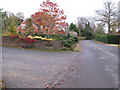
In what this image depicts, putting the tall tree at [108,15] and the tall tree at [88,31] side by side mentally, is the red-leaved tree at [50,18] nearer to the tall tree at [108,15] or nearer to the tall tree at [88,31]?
the tall tree at [108,15]

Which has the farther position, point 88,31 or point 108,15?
point 88,31

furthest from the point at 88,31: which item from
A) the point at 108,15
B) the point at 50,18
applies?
the point at 50,18

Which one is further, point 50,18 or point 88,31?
point 88,31

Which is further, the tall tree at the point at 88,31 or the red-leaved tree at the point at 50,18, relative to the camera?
the tall tree at the point at 88,31

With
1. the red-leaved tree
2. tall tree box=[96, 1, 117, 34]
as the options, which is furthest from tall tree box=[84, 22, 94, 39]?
the red-leaved tree

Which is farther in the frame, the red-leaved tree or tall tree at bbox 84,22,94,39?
tall tree at bbox 84,22,94,39

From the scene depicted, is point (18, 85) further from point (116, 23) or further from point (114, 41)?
point (116, 23)

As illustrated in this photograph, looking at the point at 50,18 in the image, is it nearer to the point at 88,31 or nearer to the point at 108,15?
the point at 108,15

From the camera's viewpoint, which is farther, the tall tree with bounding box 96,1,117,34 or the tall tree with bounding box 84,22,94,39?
the tall tree with bounding box 84,22,94,39

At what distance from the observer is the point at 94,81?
16.4 ft

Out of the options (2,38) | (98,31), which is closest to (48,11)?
(2,38)

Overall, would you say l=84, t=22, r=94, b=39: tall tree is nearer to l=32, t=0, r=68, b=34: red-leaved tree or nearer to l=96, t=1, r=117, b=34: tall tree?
l=96, t=1, r=117, b=34: tall tree

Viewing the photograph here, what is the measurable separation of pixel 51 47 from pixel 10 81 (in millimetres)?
10793

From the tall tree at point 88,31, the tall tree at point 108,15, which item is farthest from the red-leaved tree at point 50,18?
the tall tree at point 88,31
